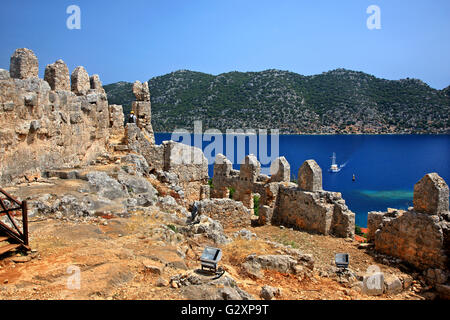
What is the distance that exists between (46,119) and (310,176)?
9427 mm

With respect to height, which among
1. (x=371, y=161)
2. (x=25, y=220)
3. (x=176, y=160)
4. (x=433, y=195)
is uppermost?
(x=176, y=160)

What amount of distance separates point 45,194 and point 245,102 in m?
92.0

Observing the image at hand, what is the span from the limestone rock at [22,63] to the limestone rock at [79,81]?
3.13 m

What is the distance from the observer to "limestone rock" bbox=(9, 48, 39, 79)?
32.2 ft

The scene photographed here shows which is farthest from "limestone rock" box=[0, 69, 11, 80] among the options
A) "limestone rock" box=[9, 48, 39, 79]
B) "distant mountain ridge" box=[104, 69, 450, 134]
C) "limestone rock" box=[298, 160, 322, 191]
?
"distant mountain ridge" box=[104, 69, 450, 134]

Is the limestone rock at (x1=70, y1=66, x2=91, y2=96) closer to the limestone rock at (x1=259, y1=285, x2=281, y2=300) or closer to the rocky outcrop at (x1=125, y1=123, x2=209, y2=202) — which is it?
the rocky outcrop at (x1=125, y1=123, x2=209, y2=202)

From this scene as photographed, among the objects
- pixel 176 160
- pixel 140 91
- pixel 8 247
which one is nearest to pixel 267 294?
pixel 8 247

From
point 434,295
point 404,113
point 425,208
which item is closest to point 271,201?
point 425,208

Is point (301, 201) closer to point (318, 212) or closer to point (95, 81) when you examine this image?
point (318, 212)

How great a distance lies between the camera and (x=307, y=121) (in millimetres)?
102875

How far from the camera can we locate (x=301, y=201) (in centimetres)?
1342

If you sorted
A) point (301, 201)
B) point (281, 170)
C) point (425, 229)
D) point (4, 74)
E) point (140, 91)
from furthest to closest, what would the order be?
1. point (140, 91)
2. point (281, 170)
3. point (301, 201)
4. point (425, 229)
5. point (4, 74)

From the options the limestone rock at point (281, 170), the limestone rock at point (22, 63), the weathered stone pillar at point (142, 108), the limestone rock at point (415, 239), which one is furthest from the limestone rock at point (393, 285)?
the weathered stone pillar at point (142, 108)

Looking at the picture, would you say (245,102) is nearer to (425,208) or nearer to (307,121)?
(307,121)
